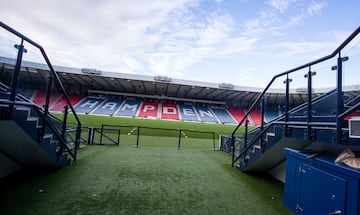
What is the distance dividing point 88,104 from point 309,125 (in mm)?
22656

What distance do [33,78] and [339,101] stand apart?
4.39 m

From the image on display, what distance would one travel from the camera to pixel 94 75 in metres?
17.6

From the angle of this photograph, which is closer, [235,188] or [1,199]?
[1,199]

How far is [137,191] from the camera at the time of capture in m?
3.17

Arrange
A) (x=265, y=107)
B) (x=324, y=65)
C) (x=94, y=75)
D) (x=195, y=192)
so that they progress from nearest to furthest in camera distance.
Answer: (x=324, y=65) → (x=195, y=192) → (x=265, y=107) → (x=94, y=75)

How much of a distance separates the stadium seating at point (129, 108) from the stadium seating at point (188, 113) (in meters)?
5.67

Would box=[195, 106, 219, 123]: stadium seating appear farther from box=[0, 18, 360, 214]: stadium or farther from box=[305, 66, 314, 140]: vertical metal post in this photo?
box=[305, 66, 314, 140]: vertical metal post

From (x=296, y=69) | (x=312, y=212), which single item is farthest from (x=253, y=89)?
(x=312, y=212)

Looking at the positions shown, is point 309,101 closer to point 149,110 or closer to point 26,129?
point 26,129

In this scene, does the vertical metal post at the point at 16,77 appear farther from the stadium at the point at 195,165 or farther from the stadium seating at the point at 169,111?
the stadium seating at the point at 169,111

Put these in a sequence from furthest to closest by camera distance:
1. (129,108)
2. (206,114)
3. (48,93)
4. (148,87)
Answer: (206,114) → (129,108) → (148,87) → (48,93)

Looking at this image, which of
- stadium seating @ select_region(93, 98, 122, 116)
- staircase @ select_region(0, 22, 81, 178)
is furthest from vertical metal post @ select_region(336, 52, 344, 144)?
stadium seating @ select_region(93, 98, 122, 116)

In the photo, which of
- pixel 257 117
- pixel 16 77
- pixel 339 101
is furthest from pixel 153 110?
pixel 339 101

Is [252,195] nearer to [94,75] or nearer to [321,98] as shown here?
[321,98]
